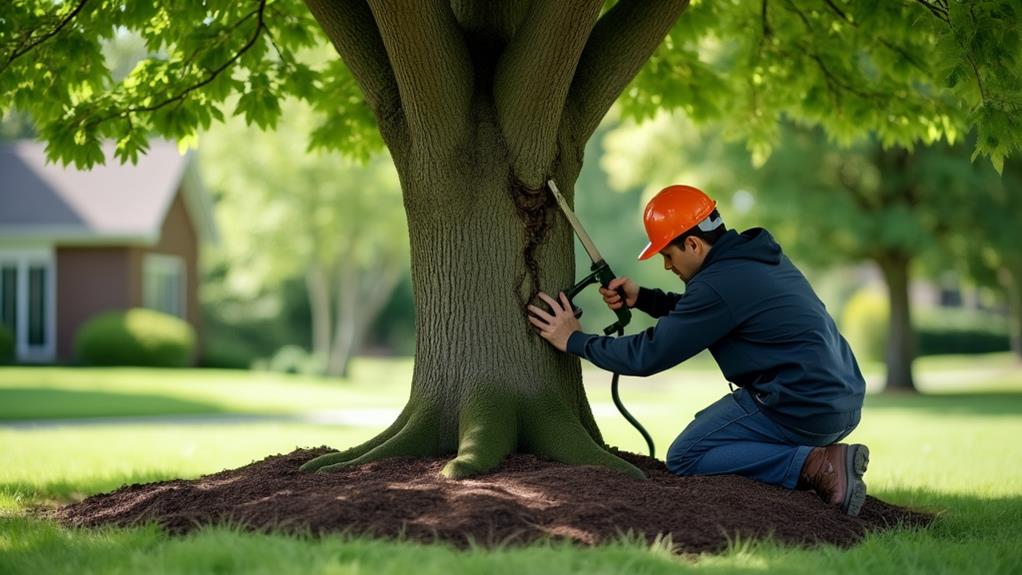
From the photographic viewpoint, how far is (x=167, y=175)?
96.4 ft

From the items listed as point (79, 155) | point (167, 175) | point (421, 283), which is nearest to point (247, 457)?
point (79, 155)

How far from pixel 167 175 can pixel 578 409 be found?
25389 mm

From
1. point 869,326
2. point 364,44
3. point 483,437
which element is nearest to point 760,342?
point 483,437

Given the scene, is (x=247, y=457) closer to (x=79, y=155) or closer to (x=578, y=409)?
(x=79, y=155)

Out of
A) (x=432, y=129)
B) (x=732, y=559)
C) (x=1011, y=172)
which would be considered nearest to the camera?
(x=732, y=559)

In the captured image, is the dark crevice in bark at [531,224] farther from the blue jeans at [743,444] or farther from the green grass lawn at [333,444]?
the green grass lawn at [333,444]

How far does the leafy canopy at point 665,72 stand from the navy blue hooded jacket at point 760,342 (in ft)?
4.17

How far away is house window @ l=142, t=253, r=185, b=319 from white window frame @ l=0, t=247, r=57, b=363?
7.45 feet

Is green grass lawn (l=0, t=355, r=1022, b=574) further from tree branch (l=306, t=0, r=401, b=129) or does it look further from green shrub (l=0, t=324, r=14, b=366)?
tree branch (l=306, t=0, r=401, b=129)

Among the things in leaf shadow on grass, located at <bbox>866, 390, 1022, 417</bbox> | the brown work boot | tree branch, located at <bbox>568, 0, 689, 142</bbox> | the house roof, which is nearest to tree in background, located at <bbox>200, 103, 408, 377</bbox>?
the house roof

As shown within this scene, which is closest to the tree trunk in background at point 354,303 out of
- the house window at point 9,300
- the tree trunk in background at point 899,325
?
the house window at point 9,300

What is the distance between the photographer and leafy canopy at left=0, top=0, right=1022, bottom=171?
5.62 m

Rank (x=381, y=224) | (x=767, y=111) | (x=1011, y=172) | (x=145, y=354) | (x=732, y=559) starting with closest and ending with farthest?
(x=732, y=559), (x=767, y=111), (x=1011, y=172), (x=145, y=354), (x=381, y=224)

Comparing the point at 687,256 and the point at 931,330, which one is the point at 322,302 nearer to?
the point at 931,330
